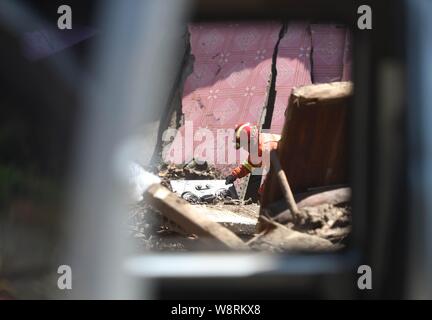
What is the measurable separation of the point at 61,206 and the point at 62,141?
0.13m

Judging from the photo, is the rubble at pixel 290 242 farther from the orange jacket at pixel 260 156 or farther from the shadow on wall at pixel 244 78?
the shadow on wall at pixel 244 78

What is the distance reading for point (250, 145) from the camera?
197 inches

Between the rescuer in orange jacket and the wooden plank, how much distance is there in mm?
2562

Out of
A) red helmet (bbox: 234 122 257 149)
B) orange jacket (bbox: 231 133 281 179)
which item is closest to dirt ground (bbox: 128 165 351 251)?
→ orange jacket (bbox: 231 133 281 179)

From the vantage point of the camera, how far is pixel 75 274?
112cm

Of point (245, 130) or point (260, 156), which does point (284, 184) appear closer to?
point (260, 156)

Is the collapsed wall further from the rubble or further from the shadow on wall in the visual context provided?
the rubble

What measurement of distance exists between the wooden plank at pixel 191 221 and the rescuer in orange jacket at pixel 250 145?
2.56m

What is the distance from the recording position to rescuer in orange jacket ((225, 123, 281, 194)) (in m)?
4.71

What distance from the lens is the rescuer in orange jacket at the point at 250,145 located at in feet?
15.5

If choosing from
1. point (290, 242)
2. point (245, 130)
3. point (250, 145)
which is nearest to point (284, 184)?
point (290, 242)

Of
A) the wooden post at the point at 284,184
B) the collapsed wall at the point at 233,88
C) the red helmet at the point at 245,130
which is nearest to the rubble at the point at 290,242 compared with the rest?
the wooden post at the point at 284,184

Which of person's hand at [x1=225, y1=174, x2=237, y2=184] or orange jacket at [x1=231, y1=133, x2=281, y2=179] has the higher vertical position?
orange jacket at [x1=231, y1=133, x2=281, y2=179]
